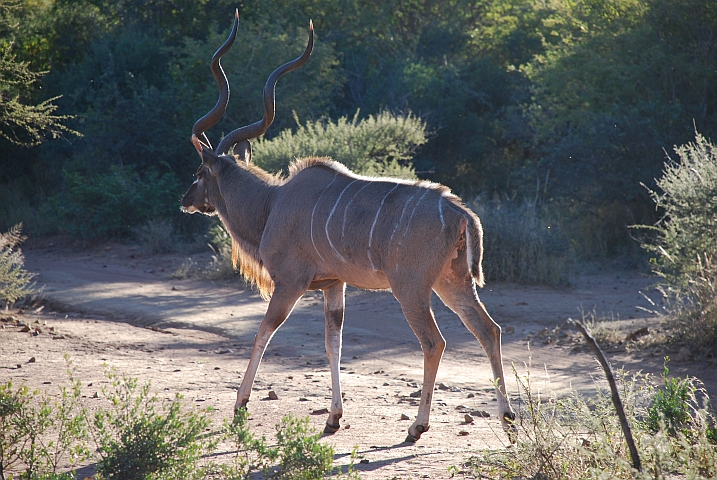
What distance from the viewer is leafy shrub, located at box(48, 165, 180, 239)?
1511 cm

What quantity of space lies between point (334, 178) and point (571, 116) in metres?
10.9

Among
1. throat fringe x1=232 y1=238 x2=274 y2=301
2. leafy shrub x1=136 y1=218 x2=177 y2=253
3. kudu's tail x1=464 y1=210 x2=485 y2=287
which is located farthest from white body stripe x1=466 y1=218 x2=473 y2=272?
leafy shrub x1=136 y1=218 x2=177 y2=253

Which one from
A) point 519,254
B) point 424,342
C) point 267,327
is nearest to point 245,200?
point 267,327

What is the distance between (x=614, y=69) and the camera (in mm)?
14375

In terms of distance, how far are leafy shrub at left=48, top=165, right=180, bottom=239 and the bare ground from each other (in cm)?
344

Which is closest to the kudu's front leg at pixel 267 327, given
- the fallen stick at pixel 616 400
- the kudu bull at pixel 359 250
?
the kudu bull at pixel 359 250

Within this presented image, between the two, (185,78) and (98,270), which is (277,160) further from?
(185,78)

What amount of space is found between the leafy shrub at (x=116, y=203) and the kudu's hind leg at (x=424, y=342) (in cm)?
1145

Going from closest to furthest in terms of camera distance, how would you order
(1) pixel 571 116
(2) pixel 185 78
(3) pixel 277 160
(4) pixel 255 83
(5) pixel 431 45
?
(3) pixel 277 160 → (1) pixel 571 116 → (4) pixel 255 83 → (2) pixel 185 78 → (5) pixel 431 45

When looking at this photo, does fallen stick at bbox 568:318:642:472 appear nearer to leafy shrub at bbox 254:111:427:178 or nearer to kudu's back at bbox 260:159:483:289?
kudu's back at bbox 260:159:483:289

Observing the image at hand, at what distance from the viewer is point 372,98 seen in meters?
18.5

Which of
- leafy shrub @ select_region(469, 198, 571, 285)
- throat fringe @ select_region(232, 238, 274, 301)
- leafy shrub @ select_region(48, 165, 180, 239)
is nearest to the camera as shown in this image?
throat fringe @ select_region(232, 238, 274, 301)

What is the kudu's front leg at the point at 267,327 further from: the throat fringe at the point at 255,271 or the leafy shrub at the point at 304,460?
the leafy shrub at the point at 304,460

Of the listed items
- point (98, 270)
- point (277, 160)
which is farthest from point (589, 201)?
point (98, 270)
